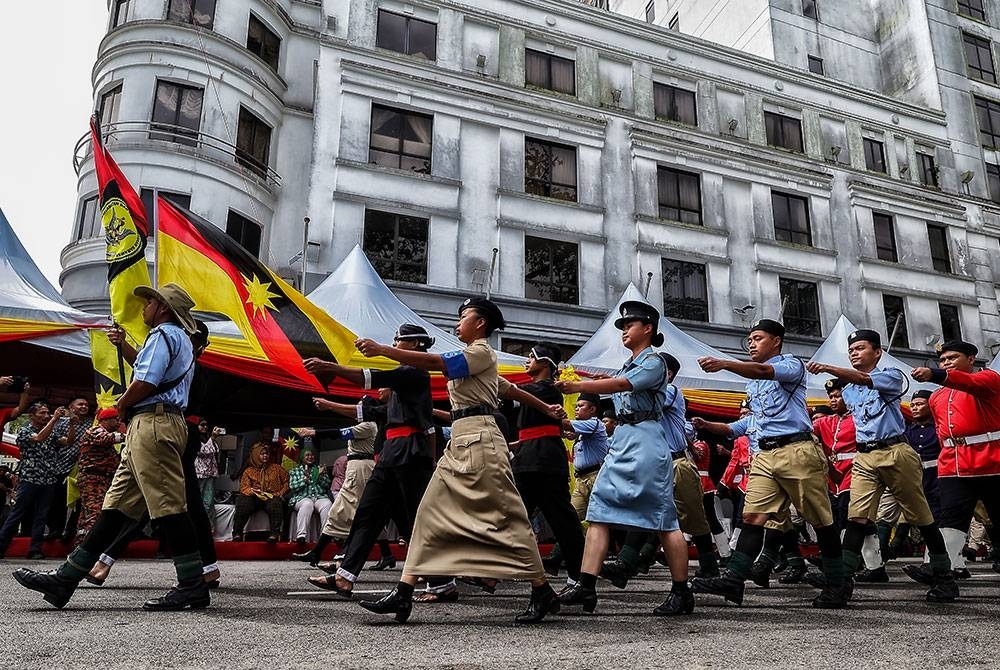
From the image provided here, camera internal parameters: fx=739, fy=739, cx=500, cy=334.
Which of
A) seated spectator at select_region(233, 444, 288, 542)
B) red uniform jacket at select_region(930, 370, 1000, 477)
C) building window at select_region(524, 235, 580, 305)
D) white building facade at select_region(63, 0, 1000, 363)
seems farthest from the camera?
building window at select_region(524, 235, 580, 305)

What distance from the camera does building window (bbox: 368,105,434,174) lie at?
19.4 meters

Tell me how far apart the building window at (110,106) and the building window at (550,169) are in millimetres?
10362

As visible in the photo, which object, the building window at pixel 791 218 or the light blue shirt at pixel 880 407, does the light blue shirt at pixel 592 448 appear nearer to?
the light blue shirt at pixel 880 407

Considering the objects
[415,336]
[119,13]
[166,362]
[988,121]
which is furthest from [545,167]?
[988,121]

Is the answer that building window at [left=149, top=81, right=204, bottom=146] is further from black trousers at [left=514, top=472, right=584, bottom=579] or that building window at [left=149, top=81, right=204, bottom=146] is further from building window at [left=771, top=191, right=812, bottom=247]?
building window at [left=771, top=191, right=812, bottom=247]

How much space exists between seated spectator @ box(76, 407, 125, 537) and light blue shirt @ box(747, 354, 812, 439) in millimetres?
7608

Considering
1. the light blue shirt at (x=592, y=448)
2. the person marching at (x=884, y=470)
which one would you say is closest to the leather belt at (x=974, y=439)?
the person marching at (x=884, y=470)

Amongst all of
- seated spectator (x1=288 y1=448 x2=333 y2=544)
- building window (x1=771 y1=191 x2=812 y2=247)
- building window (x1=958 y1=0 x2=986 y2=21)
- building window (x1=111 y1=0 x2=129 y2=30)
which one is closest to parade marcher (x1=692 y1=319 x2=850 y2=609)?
seated spectator (x1=288 y1=448 x2=333 y2=544)

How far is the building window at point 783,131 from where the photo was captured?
2439cm

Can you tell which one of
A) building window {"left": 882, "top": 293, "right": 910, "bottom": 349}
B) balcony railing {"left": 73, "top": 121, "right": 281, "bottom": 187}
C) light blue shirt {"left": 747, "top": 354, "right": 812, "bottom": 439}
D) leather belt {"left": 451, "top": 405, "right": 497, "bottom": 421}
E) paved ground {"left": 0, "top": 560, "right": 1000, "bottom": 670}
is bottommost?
paved ground {"left": 0, "top": 560, "right": 1000, "bottom": 670}

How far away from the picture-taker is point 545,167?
2109cm

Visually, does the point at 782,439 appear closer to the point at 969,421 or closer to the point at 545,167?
the point at 969,421

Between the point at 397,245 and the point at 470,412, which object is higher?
the point at 397,245

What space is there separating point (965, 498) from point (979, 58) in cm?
3047
